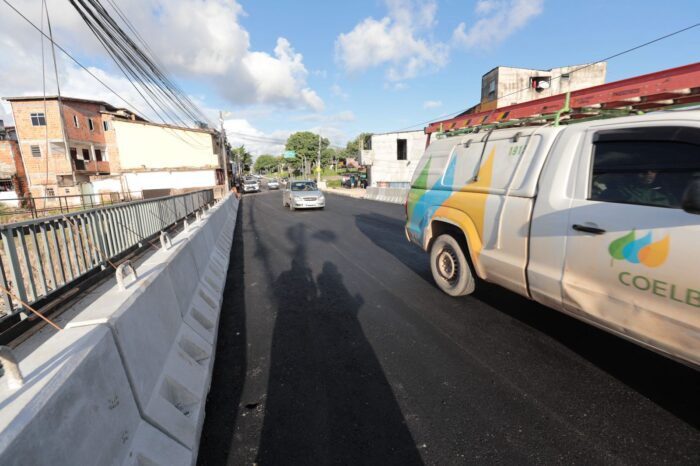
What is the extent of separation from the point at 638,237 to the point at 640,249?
3.5 inches

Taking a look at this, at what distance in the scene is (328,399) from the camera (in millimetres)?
2709

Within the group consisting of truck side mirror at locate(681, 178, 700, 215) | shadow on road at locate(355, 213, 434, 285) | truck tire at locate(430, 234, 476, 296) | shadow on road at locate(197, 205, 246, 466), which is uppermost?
truck side mirror at locate(681, 178, 700, 215)

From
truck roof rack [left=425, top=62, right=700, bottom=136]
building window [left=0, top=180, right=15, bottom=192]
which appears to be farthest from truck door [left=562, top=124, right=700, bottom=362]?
building window [left=0, top=180, right=15, bottom=192]

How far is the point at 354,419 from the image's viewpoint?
8.16ft

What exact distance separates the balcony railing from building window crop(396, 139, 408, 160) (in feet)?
104

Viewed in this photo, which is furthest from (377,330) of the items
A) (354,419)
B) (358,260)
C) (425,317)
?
(358,260)

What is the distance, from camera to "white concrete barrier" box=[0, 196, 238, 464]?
1.71m

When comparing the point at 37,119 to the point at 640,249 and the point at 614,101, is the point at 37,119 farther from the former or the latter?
the point at 640,249

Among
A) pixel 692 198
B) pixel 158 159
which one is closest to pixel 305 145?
pixel 158 159

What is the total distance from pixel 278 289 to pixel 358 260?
209cm

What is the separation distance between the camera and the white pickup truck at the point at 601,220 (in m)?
2.25

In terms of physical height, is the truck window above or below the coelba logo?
above

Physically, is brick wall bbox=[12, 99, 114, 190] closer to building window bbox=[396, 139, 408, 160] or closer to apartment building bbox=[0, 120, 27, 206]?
apartment building bbox=[0, 120, 27, 206]

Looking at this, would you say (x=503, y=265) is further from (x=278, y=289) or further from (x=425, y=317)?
(x=278, y=289)
